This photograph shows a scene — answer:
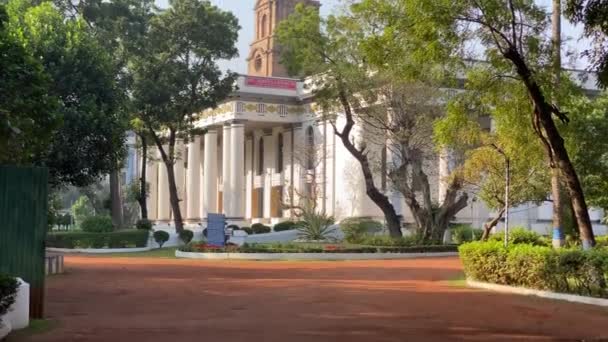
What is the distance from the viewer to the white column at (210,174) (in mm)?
52781

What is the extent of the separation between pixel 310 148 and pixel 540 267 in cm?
3068

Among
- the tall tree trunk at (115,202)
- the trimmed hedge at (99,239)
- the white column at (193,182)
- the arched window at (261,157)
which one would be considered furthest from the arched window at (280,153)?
the trimmed hedge at (99,239)

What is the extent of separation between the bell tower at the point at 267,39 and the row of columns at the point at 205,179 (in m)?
14.7

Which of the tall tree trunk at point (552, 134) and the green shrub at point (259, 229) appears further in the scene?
the green shrub at point (259, 229)

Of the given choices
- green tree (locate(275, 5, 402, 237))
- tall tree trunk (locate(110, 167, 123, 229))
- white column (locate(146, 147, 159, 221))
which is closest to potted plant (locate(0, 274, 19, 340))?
green tree (locate(275, 5, 402, 237))

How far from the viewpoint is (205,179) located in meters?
53.4

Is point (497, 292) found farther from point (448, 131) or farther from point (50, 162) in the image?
point (50, 162)

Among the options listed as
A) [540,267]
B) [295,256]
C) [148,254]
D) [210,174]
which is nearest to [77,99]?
[295,256]

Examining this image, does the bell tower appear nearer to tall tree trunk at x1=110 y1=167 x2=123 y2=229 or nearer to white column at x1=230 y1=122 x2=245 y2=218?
white column at x1=230 y1=122 x2=245 y2=218

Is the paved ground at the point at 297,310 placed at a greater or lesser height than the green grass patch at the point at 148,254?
lesser

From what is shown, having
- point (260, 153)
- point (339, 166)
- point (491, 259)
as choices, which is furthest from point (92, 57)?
point (260, 153)

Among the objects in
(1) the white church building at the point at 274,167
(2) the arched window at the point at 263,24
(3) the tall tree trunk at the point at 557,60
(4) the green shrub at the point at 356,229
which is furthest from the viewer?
(2) the arched window at the point at 263,24

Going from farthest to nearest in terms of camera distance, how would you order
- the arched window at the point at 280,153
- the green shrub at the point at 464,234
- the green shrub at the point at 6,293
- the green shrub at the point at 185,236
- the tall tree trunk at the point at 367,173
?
the arched window at the point at 280,153, the green shrub at the point at 185,236, the green shrub at the point at 464,234, the tall tree trunk at the point at 367,173, the green shrub at the point at 6,293

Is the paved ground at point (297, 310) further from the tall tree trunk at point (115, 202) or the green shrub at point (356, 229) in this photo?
the tall tree trunk at point (115, 202)
